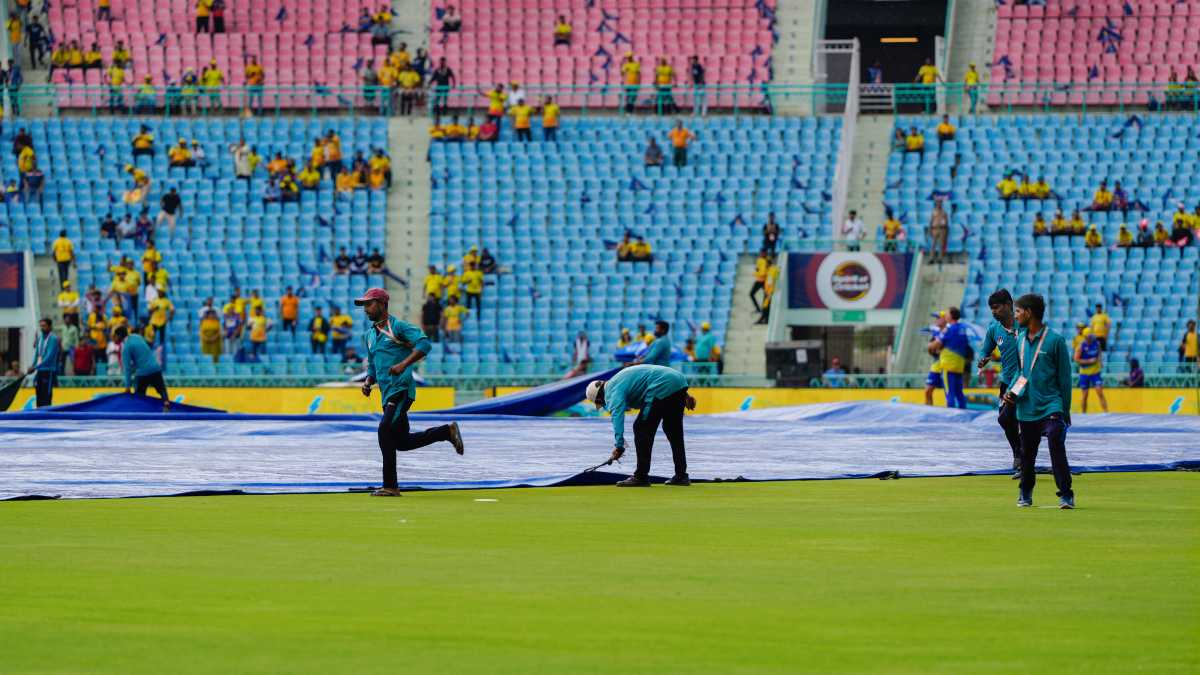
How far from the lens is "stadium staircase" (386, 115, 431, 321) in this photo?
4400cm

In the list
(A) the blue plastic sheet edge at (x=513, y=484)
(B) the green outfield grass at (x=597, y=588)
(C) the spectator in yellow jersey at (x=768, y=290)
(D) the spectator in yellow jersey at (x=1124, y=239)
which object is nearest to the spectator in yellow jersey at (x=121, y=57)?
(C) the spectator in yellow jersey at (x=768, y=290)

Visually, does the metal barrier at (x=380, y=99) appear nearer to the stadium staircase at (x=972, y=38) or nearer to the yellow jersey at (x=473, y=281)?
the stadium staircase at (x=972, y=38)

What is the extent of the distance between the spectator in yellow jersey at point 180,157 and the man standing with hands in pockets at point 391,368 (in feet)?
104

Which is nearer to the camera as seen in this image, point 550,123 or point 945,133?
point 945,133

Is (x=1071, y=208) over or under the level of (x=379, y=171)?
under

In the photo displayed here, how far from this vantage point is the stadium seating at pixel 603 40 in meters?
51.2

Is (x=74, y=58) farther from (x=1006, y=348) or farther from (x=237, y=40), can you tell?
(x=1006, y=348)

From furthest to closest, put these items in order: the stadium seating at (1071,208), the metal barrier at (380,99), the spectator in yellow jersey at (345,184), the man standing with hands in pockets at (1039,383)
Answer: the metal barrier at (380,99), the spectator in yellow jersey at (345,184), the stadium seating at (1071,208), the man standing with hands in pockets at (1039,383)

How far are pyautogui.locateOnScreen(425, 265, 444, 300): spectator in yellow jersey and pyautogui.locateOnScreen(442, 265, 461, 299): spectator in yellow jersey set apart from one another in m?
0.16

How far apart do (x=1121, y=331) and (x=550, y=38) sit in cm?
1853

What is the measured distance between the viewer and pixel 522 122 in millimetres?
47344

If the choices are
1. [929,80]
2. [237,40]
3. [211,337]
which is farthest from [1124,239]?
[237,40]

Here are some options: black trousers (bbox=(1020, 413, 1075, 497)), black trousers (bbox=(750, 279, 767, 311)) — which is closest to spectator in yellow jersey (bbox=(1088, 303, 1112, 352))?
black trousers (bbox=(750, 279, 767, 311))

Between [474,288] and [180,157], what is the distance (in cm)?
886
